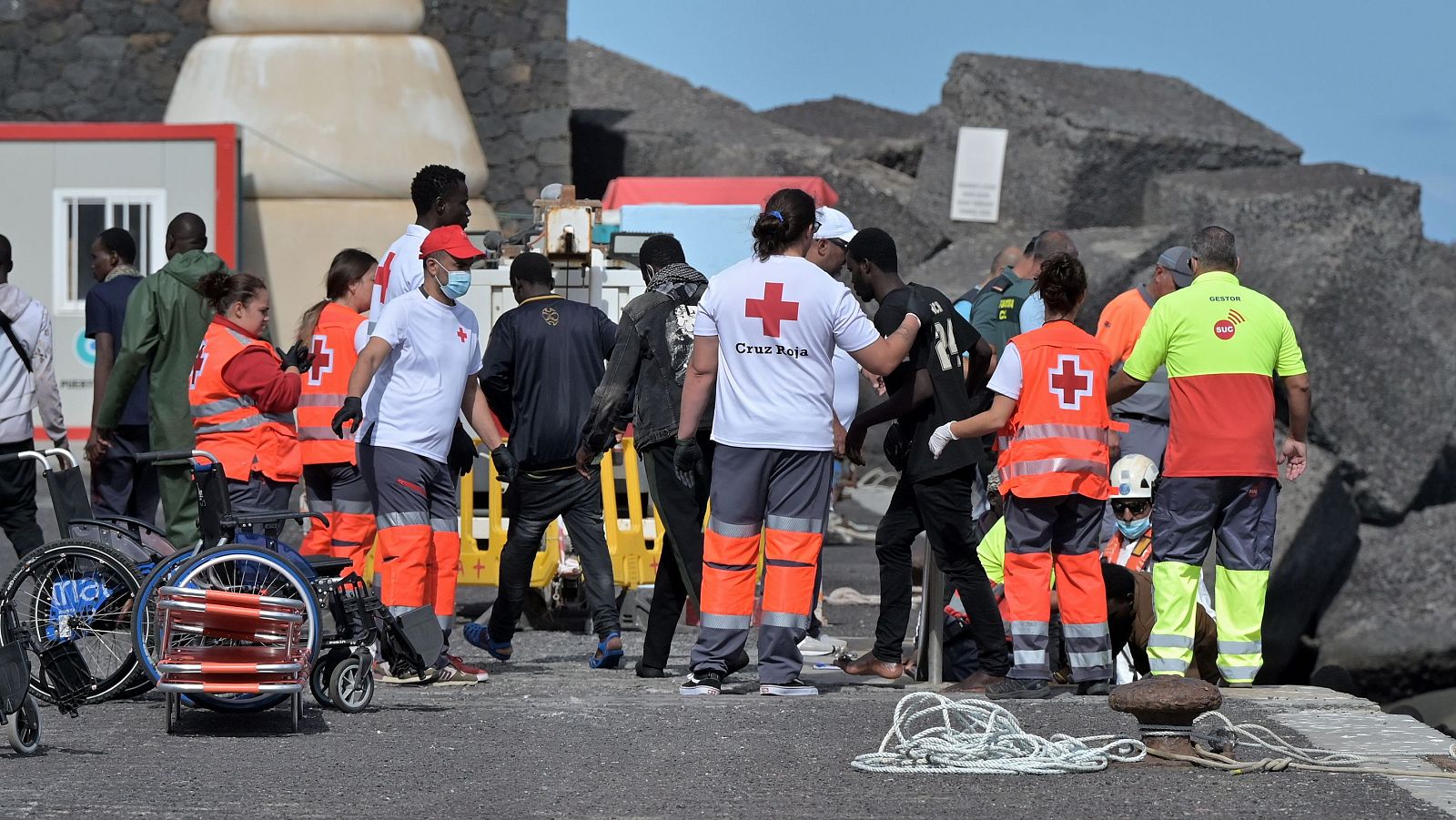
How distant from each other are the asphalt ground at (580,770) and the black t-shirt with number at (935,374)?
96 centimetres

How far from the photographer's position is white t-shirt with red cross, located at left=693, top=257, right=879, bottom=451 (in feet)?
26.0

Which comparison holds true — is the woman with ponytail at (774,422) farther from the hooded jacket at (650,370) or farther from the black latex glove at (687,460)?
the hooded jacket at (650,370)

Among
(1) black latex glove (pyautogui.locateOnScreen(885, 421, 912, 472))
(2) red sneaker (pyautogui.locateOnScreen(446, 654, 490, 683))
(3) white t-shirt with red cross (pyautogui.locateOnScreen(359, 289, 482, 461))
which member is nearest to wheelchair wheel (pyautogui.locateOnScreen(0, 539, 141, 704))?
(3) white t-shirt with red cross (pyautogui.locateOnScreen(359, 289, 482, 461))

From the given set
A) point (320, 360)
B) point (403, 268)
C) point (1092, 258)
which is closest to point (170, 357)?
point (320, 360)

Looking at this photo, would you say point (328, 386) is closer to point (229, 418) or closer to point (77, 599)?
point (229, 418)

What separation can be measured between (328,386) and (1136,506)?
3.78 meters

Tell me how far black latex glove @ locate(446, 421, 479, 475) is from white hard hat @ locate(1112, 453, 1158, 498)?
10.1 ft

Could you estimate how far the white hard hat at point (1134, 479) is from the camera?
9.82 m

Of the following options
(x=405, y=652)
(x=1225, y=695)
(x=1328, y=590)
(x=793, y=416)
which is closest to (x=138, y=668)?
(x=405, y=652)

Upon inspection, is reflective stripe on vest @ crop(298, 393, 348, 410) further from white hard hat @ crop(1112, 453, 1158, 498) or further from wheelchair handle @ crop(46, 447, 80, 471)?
white hard hat @ crop(1112, 453, 1158, 498)

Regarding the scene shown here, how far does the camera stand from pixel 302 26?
20.7 meters

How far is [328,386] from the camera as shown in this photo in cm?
938

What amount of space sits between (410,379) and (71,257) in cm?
1142

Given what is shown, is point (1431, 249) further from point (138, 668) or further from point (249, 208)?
point (138, 668)
